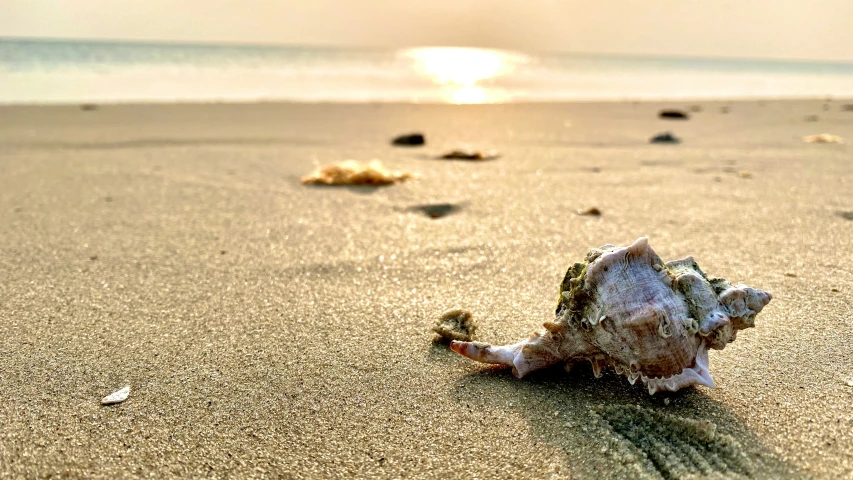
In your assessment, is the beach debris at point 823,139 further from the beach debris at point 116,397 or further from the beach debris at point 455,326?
the beach debris at point 116,397

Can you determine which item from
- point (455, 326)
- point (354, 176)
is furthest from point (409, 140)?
point (455, 326)

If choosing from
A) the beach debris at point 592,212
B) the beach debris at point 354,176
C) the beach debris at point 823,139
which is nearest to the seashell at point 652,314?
the beach debris at point 592,212

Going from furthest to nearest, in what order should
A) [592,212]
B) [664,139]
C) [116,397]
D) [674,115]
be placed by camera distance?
[674,115], [664,139], [592,212], [116,397]

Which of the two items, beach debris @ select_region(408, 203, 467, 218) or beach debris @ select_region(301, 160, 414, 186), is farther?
beach debris @ select_region(301, 160, 414, 186)

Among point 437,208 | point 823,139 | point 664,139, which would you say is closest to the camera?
point 437,208

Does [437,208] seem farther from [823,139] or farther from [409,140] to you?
[823,139]

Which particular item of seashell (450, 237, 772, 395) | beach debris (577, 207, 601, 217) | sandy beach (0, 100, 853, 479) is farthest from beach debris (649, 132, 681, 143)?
seashell (450, 237, 772, 395)

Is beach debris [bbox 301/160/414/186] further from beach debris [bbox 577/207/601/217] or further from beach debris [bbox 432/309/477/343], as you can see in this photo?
beach debris [bbox 432/309/477/343]
